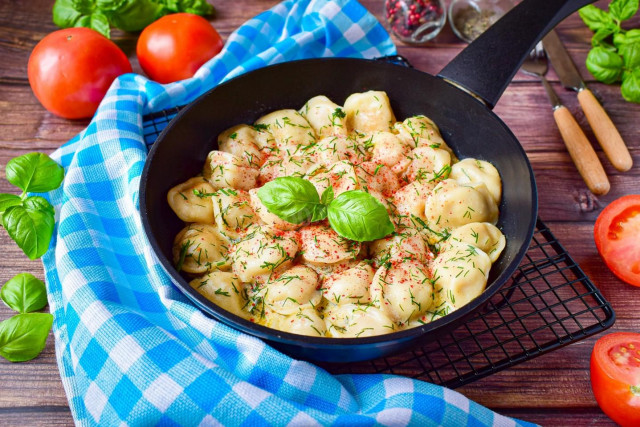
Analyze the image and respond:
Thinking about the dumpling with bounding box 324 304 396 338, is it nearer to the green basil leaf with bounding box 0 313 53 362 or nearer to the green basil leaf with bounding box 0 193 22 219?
the green basil leaf with bounding box 0 313 53 362

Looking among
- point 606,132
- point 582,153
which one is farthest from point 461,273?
point 606,132

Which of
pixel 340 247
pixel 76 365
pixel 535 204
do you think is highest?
pixel 535 204

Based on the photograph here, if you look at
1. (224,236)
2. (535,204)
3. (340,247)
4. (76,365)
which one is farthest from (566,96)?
(76,365)

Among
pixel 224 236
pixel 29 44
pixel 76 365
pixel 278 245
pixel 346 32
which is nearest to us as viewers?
pixel 76 365

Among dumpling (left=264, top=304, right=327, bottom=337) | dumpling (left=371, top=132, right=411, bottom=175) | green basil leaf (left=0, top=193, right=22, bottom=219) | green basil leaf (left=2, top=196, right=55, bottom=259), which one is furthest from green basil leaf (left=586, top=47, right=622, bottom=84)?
green basil leaf (left=0, top=193, right=22, bottom=219)

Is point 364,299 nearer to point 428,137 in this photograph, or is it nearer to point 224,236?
point 224,236

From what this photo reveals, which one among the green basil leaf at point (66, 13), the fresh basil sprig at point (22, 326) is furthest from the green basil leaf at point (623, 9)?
the fresh basil sprig at point (22, 326)

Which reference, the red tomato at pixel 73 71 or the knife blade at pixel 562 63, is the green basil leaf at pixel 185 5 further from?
the knife blade at pixel 562 63

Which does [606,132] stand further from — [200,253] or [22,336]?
[22,336]
